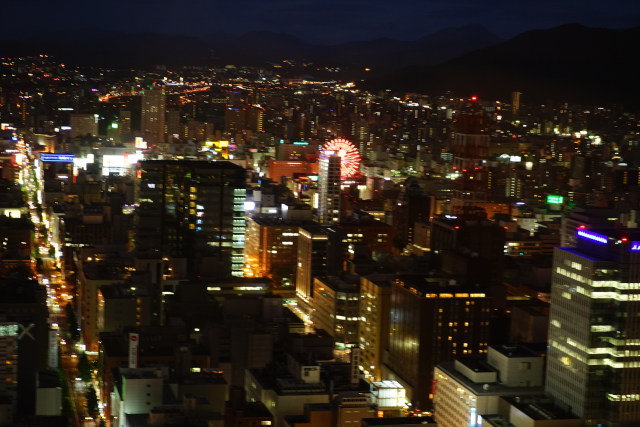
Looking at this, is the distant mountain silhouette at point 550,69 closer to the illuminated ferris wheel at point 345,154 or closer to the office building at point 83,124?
the illuminated ferris wheel at point 345,154

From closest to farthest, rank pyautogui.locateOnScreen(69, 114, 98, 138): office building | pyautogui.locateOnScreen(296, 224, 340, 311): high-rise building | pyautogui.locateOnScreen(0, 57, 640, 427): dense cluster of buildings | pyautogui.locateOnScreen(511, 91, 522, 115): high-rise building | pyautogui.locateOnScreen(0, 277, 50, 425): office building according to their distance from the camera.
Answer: pyautogui.locateOnScreen(0, 57, 640, 427): dense cluster of buildings → pyautogui.locateOnScreen(0, 277, 50, 425): office building → pyautogui.locateOnScreen(296, 224, 340, 311): high-rise building → pyautogui.locateOnScreen(511, 91, 522, 115): high-rise building → pyautogui.locateOnScreen(69, 114, 98, 138): office building

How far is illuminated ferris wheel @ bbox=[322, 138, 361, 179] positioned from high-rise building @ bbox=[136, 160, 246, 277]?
6.60 m

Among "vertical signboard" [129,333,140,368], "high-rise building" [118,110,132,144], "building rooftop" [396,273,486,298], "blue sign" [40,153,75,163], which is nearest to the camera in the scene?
"vertical signboard" [129,333,140,368]

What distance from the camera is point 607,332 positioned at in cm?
1138

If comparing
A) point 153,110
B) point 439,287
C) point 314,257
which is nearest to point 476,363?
point 439,287

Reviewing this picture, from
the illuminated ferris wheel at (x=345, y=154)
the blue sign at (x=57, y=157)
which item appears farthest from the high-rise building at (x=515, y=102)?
the blue sign at (x=57, y=157)

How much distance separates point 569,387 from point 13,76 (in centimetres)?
3145

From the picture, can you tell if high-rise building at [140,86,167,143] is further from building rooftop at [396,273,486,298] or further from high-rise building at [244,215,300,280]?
building rooftop at [396,273,486,298]

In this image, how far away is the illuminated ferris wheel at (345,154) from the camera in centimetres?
2770

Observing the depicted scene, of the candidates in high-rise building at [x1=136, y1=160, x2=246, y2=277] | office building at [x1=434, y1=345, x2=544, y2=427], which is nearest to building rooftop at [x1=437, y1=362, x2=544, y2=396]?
office building at [x1=434, y1=345, x2=544, y2=427]

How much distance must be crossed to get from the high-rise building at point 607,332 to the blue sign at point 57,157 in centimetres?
2393

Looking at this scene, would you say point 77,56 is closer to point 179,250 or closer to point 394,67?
point 394,67

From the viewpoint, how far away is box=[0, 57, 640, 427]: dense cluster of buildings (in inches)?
467

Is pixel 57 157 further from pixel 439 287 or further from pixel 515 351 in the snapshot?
pixel 515 351
